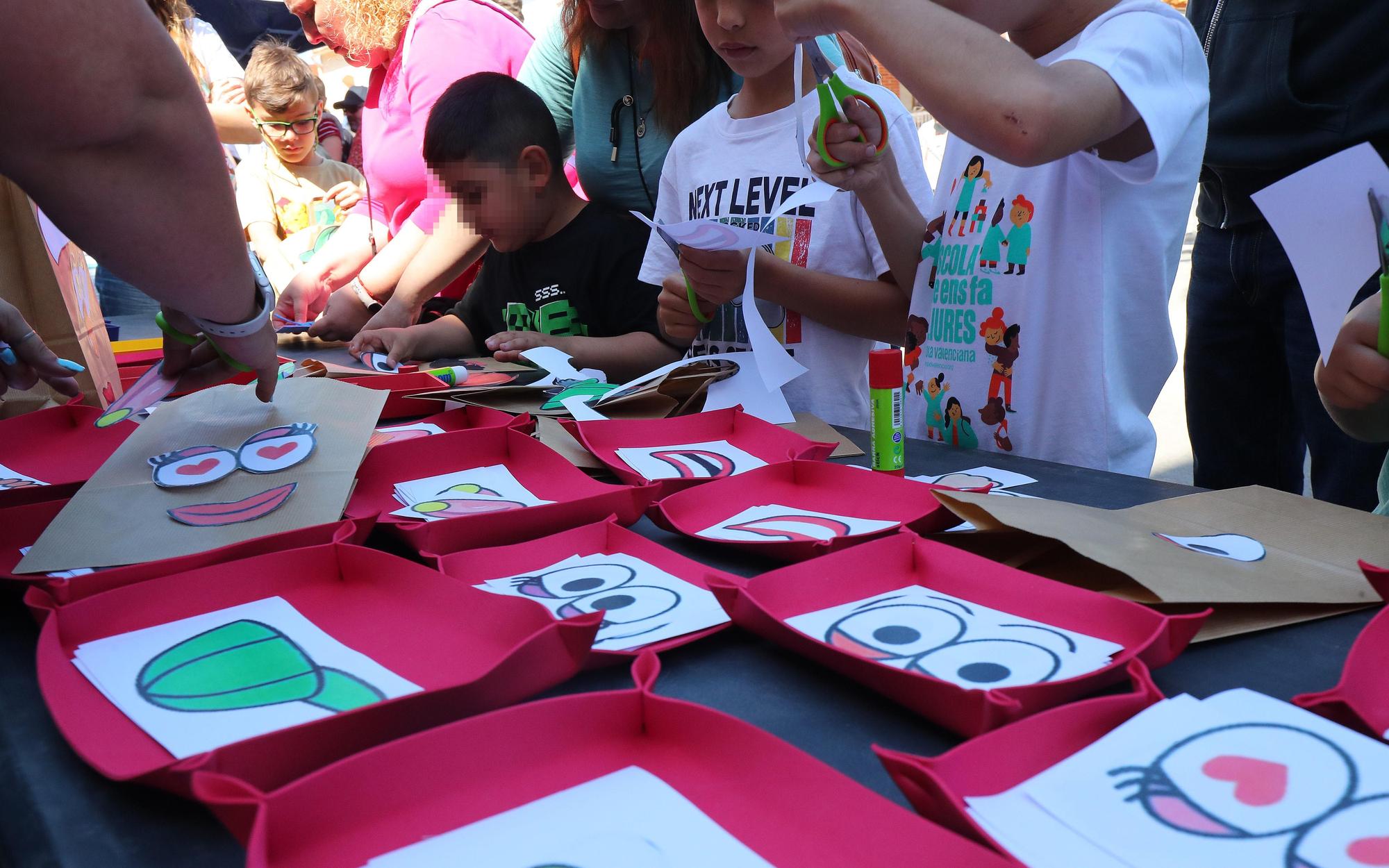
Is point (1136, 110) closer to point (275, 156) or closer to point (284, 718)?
point (284, 718)

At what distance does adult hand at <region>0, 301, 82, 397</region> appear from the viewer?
0.95m

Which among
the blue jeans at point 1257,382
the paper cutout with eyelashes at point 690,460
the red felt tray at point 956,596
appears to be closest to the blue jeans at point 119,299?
the paper cutout with eyelashes at point 690,460

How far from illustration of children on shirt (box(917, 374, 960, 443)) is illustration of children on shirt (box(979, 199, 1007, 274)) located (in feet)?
0.48

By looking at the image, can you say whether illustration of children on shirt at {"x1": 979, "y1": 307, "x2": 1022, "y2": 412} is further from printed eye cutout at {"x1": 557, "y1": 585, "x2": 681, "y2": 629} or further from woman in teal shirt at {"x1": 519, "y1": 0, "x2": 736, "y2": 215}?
woman in teal shirt at {"x1": 519, "y1": 0, "x2": 736, "y2": 215}

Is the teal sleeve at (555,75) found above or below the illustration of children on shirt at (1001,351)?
above

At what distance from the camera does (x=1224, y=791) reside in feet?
1.12

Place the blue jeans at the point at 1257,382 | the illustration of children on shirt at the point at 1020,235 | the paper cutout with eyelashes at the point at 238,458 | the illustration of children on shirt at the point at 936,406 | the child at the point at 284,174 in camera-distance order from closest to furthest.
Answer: the paper cutout with eyelashes at the point at 238,458 → the illustration of children on shirt at the point at 1020,235 → the illustration of children on shirt at the point at 936,406 → the blue jeans at the point at 1257,382 → the child at the point at 284,174

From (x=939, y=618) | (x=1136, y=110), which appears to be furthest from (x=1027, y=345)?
(x=939, y=618)

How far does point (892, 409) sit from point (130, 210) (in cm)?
58

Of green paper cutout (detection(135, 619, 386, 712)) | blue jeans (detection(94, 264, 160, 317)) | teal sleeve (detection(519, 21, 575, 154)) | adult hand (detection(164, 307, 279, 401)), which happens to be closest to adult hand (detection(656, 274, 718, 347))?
adult hand (detection(164, 307, 279, 401))

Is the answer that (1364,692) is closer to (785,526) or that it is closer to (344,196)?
(785,526)

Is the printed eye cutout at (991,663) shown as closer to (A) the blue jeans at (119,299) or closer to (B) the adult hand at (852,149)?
(B) the adult hand at (852,149)

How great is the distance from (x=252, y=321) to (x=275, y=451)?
5.2 inches

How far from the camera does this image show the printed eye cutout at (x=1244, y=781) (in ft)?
1.08
